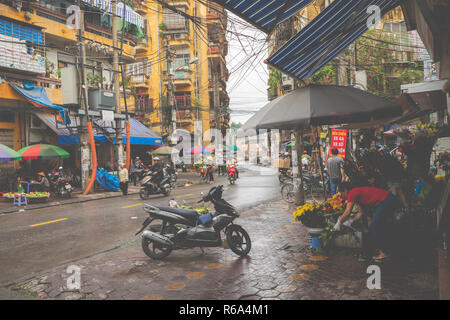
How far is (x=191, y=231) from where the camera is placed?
5977mm

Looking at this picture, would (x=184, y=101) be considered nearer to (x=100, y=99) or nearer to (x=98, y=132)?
(x=98, y=132)

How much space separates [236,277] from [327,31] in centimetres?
409

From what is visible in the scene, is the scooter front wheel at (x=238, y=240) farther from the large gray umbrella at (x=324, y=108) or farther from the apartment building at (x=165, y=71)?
the apartment building at (x=165, y=71)

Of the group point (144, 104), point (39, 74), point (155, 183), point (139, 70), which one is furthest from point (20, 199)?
point (139, 70)

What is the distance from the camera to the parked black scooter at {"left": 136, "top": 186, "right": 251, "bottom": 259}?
597 cm

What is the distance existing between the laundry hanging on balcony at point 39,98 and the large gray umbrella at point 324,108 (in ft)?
51.1

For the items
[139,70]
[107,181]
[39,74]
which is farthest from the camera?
[139,70]

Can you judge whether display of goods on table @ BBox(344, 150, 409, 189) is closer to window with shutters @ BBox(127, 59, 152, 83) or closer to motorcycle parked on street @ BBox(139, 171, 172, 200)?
motorcycle parked on street @ BBox(139, 171, 172, 200)

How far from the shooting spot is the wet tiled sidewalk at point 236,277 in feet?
14.0

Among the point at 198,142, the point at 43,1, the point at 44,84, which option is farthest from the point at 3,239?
the point at 198,142

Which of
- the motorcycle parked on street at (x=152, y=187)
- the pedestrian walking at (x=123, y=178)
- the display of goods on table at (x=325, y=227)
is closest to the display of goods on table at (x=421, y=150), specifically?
the display of goods on table at (x=325, y=227)

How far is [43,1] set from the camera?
1995 centimetres
